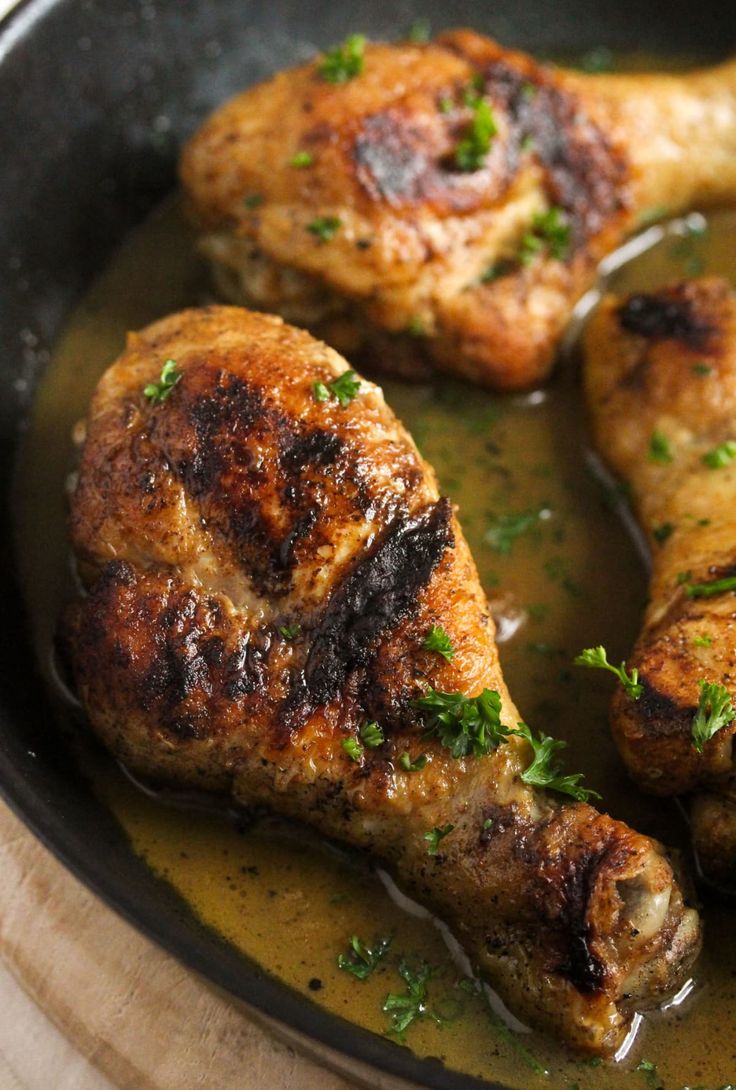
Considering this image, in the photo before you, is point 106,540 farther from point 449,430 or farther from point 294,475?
point 449,430

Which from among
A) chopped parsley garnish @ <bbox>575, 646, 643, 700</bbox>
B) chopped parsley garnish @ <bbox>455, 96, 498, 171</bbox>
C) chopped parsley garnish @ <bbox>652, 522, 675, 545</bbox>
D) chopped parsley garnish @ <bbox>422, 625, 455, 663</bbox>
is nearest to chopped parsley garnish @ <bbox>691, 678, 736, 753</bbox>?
chopped parsley garnish @ <bbox>575, 646, 643, 700</bbox>

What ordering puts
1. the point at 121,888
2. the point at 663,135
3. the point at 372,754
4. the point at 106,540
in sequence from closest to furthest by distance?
the point at 121,888 < the point at 372,754 < the point at 106,540 < the point at 663,135

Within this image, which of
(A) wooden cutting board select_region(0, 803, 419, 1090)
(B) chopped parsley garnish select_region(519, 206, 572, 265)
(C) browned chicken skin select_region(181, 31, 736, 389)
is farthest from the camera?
(B) chopped parsley garnish select_region(519, 206, 572, 265)

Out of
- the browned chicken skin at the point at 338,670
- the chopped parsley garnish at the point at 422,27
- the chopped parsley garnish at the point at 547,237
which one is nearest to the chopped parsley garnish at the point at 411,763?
the browned chicken skin at the point at 338,670

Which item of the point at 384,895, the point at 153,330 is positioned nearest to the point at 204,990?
the point at 384,895

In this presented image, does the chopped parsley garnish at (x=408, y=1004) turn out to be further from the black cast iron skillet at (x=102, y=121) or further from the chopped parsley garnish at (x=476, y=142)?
the chopped parsley garnish at (x=476, y=142)

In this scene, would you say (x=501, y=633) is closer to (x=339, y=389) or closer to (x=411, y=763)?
(x=411, y=763)

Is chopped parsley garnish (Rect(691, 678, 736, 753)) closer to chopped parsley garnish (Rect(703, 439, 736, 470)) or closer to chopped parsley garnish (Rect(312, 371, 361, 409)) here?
chopped parsley garnish (Rect(703, 439, 736, 470))
